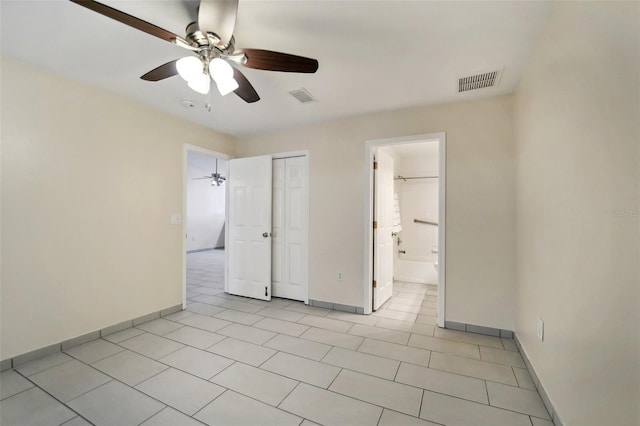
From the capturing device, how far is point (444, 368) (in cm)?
219

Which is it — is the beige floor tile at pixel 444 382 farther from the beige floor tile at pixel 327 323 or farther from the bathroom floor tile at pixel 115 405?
the bathroom floor tile at pixel 115 405

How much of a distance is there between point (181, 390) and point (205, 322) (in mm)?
1269

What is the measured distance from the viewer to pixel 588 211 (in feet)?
4.14

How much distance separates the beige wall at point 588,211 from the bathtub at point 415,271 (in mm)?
2824

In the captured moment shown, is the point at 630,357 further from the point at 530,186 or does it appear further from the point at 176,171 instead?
the point at 176,171

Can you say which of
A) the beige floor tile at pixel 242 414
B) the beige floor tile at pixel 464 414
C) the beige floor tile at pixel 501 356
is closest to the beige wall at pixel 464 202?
the beige floor tile at pixel 501 356

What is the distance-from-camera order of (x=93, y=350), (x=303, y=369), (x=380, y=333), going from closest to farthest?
(x=303, y=369) → (x=93, y=350) → (x=380, y=333)

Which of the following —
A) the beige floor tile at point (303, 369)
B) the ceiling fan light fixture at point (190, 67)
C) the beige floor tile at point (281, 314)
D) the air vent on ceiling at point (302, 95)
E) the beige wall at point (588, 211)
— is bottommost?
the beige floor tile at point (281, 314)

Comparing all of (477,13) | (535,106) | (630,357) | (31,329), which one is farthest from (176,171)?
(630,357)

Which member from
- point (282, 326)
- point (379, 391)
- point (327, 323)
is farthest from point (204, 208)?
point (379, 391)

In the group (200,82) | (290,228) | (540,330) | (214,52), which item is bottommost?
(540,330)

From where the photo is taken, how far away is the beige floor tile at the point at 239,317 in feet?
10.4

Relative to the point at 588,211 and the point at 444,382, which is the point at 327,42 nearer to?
the point at 588,211

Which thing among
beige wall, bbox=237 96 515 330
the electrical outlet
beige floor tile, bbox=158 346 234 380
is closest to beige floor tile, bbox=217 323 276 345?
beige floor tile, bbox=158 346 234 380
